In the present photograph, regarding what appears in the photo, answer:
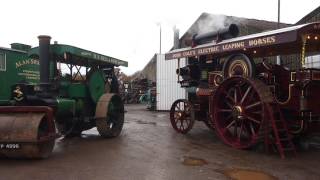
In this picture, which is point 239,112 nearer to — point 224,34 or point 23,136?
point 224,34

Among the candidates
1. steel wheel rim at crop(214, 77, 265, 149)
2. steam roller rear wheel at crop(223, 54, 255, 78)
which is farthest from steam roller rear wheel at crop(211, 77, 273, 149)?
steam roller rear wheel at crop(223, 54, 255, 78)

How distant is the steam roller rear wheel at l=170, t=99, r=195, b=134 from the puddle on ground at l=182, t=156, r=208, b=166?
2993 mm

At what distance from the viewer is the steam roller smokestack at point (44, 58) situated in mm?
8828

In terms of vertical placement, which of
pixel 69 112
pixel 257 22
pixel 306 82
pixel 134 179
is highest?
pixel 257 22

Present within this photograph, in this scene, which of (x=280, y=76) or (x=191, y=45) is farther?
(x=191, y=45)

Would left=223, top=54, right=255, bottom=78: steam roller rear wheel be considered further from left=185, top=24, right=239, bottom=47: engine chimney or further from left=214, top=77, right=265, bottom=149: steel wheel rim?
left=185, top=24, right=239, bottom=47: engine chimney

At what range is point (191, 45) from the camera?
1142 centimetres

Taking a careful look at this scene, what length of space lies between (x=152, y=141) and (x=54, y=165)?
10.7ft

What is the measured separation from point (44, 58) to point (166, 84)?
11681 mm

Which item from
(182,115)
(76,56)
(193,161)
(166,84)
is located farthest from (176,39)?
(193,161)

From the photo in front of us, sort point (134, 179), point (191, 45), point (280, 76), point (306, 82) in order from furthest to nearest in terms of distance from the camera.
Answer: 1. point (191, 45)
2. point (280, 76)
3. point (306, 82)
4. point (134, 179)

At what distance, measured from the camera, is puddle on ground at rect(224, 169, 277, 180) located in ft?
21.2

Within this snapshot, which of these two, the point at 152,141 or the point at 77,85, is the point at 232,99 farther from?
the point at 77,85

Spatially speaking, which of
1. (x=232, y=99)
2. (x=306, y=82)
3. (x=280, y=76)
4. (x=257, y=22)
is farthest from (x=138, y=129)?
(x=257, y=22)
